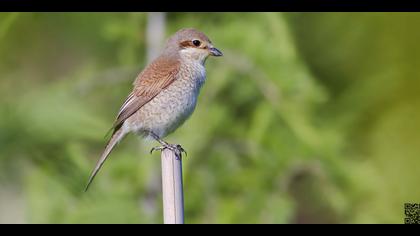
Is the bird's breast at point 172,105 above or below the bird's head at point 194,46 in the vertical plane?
below

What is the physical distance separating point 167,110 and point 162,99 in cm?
8

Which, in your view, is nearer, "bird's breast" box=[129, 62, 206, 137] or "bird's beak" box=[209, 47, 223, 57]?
"bird's breast" box=[129, 62, 206, 137]

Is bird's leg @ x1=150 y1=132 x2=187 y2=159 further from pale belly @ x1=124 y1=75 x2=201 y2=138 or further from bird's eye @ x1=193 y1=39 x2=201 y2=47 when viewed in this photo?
bird's eye @ x1=193 y1=39 x2=201 y2=47

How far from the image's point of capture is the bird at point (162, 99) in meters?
5.31

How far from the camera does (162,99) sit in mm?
5352

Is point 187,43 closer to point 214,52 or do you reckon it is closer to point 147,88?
point 214,52

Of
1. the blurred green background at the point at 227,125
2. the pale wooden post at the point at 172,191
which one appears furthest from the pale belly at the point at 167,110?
the blurred green background at the point at 227,125

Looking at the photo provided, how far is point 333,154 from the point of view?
765 centimetres

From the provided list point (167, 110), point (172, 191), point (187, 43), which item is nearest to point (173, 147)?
point (167, 110)

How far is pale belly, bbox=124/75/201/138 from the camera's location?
5.30 m

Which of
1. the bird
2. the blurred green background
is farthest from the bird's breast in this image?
the blurred green background

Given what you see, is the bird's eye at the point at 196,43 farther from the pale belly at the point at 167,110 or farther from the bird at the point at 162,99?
the pale belly at the point at 167,110

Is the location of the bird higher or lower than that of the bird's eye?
lower
